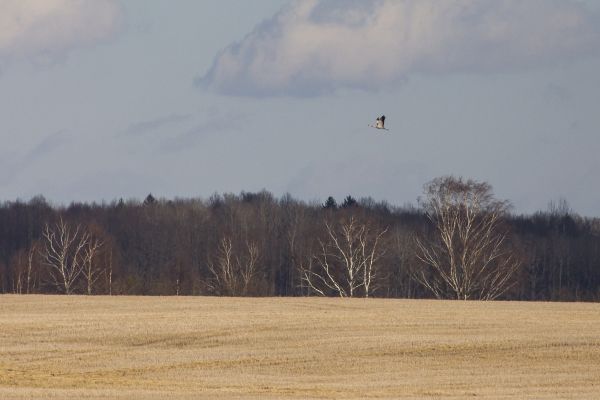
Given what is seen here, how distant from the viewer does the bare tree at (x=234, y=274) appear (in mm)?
89688

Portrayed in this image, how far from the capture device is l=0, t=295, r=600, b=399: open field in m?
35.6

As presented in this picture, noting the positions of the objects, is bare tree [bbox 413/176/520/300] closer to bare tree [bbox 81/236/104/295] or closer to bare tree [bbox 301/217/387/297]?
bare tree [bbox 301/217/387/297]

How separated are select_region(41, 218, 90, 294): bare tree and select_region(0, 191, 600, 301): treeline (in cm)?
17

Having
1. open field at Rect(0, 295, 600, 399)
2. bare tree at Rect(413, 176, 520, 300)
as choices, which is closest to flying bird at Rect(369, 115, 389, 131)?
open field at Rect(0, 295, 600, 399)

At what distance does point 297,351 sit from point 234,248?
219 ft

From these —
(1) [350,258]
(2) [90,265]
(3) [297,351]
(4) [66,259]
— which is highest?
(4) [66,259]

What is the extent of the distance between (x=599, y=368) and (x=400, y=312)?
14.6m

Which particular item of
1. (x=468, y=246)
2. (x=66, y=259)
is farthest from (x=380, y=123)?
(x=66, y=259)

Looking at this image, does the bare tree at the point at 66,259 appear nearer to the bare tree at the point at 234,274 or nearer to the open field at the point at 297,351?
the bare tree at the point at 234,274

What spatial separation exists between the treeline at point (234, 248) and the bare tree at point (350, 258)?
0.30m

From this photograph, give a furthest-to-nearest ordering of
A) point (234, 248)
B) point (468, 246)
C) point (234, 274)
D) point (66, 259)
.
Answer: point (234, 248)
point (66, 259)
point (234, 274)
point (468, 246)

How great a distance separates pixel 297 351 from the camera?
43031 mm

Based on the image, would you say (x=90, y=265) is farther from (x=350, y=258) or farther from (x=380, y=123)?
(x=380, y=123)

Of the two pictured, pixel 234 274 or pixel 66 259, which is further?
pixel 66 259
